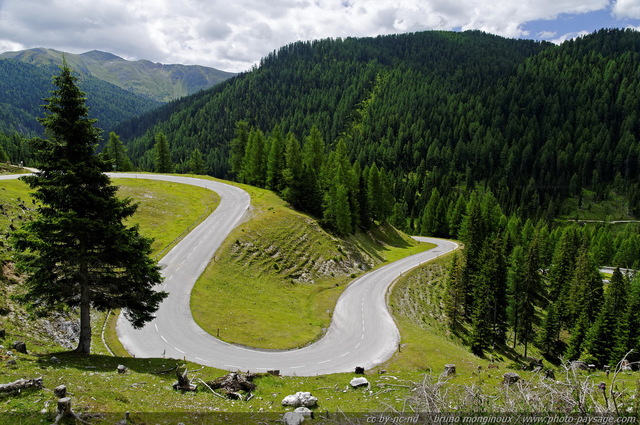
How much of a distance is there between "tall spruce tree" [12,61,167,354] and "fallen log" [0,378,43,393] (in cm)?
827

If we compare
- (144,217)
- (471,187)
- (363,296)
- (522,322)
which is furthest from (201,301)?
(471,187)

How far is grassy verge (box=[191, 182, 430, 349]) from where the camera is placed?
37.0 m

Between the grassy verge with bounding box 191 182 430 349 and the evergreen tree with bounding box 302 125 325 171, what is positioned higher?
the evergreen tree with bounding box 302 125 325 171

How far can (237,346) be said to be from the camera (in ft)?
105

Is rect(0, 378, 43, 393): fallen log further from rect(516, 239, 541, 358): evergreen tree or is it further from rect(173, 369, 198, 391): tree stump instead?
rect(516, 239, 541, 358): evergreen tree

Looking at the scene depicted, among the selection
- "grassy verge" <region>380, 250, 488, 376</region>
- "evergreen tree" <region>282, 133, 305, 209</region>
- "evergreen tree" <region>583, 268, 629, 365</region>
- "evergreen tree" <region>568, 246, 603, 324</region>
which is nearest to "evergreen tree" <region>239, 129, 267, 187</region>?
"evergreen tree" <region>282, 133, 305, 209</region>

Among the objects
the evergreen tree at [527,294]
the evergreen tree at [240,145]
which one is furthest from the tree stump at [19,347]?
the evergreen tree at [240,145]

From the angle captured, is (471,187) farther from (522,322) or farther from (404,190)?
(522,322)

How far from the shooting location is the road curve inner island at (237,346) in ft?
95.5

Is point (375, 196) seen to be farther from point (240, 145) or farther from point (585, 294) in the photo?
point (585, 294)

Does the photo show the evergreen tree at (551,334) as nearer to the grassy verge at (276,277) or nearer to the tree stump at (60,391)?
the grassy verge at (276,277)

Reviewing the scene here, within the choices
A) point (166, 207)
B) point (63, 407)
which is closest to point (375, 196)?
point (166, 207)

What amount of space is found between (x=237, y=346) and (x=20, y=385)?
810 inches

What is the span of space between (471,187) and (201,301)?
18808cm
